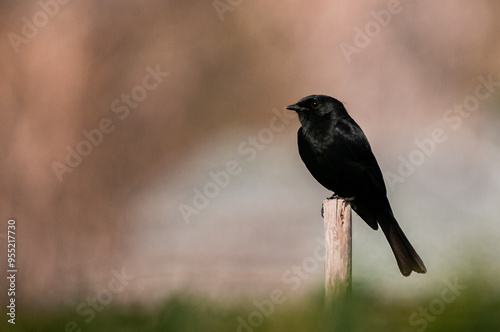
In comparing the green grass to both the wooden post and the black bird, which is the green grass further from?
the black bird

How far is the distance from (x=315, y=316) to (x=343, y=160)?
2736mm

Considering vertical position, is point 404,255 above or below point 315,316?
above

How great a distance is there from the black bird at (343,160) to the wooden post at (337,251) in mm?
856

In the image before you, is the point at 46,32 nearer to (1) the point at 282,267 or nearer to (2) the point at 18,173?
(2) the point at 18,173

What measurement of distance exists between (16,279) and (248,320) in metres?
6.33

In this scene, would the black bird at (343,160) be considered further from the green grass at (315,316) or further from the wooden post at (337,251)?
the green grass at (315,316)

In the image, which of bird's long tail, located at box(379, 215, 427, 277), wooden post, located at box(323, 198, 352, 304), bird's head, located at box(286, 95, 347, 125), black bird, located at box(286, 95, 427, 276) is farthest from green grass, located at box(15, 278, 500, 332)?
bird's head, located at box(286, 95, 347, 125)

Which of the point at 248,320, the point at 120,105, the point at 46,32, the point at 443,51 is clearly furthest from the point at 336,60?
the point at 248,320

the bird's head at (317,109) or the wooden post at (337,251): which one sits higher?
the bird's head at (317,109)

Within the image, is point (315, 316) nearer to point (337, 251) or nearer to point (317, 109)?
point (337, 251)

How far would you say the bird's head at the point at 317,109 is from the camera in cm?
505

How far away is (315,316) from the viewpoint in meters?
2.25

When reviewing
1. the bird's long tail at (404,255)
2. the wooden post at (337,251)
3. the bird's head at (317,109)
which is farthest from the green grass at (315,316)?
the bird's head at (317,109)

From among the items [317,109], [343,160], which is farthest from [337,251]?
[317,109]
